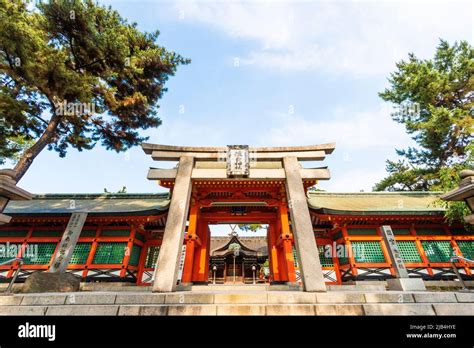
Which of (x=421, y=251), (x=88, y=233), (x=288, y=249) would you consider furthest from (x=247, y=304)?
(x=421, y=251)

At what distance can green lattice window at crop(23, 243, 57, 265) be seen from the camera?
34.6 feet

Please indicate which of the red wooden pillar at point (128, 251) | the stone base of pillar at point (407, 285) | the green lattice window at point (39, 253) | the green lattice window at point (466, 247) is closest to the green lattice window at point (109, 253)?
the red wooden pillar at point (128, 251)

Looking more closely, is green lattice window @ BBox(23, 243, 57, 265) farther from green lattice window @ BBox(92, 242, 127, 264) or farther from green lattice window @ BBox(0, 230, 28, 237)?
green lattice window @ BBox(92, 242, 127, 264)

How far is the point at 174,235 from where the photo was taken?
5.75 m

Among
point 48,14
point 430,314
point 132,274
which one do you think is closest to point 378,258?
point 430,314

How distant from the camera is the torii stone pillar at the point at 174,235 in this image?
5.11 m

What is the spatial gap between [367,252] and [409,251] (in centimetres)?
220

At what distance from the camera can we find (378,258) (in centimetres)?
1050

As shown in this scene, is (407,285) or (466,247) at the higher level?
(466,247)

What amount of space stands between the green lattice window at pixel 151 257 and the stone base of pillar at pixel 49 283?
393 cm

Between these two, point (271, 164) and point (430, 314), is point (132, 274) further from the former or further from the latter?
point (430, 314)

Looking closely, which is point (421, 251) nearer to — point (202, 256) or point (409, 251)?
point (409, 251)

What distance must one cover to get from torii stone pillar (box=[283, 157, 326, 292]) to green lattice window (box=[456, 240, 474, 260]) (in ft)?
34.6
